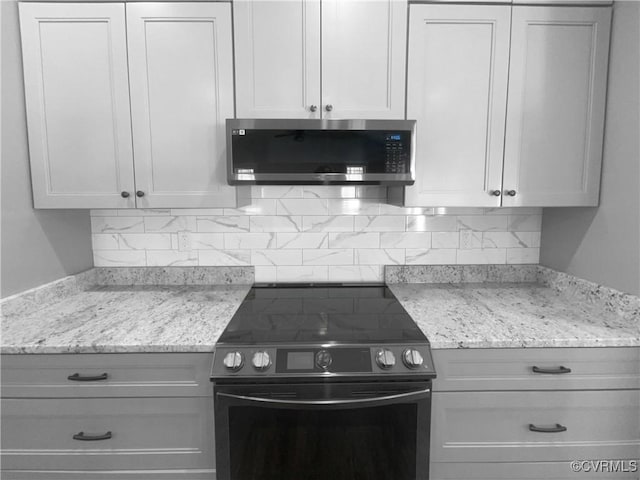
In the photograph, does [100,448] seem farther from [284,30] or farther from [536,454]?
[284,30]

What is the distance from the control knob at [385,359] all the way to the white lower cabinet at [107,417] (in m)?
0.61

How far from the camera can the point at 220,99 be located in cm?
160

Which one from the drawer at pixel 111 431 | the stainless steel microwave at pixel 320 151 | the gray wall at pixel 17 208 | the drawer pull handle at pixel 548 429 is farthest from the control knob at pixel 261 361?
the gray wall at pixel 17 208

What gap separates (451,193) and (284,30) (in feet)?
3.38

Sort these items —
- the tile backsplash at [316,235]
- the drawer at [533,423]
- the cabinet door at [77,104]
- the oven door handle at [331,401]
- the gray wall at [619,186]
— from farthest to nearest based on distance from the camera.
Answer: the tile backsplash at [316,235] → the cabinet door at [77,104] → the gray wall at [619,186] → the drawer at [533,423] → the oven door handle at [331,401]

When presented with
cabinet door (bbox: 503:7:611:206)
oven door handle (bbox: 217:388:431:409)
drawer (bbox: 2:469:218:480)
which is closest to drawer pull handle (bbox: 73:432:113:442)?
drawer (bbox: 2:469:218:480)

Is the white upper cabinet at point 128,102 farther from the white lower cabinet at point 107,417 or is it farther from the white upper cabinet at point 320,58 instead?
the white lower cabinet at point 107,417

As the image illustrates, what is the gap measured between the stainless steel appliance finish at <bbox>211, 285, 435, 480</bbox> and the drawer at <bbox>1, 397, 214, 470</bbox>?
0.13 m

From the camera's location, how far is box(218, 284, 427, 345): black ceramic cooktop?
1.33 m

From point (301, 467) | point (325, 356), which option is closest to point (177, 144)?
point (325, 356)

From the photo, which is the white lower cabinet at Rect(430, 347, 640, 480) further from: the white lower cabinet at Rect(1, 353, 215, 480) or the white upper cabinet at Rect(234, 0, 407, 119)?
the white upper cabinet at Rect(234, 0, 407, 119)

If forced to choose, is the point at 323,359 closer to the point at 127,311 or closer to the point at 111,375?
the point at 111,375

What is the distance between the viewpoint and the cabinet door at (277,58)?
5.09ft

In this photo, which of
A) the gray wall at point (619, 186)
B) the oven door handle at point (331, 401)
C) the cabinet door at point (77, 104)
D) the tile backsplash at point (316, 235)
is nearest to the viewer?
the oven door handle at point (331, 401)
